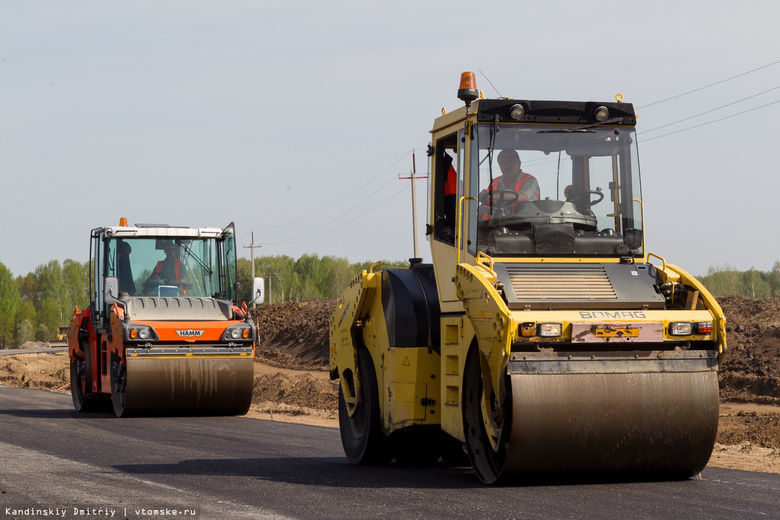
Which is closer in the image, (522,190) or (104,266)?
(522,190)

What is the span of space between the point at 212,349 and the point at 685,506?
10119 millimetres

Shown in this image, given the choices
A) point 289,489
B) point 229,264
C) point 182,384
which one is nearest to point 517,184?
point 289,489

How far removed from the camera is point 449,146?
9047 millimetres

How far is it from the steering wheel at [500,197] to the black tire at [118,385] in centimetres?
933

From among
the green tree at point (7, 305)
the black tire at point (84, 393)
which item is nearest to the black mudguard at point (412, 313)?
the black tire at point (84, 393)

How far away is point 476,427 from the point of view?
803 cm

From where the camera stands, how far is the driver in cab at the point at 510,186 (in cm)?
847

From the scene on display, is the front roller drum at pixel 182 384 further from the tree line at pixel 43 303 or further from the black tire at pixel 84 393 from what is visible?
the tree line at pixel 43 303

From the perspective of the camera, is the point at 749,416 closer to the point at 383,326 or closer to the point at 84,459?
the point at 383,326

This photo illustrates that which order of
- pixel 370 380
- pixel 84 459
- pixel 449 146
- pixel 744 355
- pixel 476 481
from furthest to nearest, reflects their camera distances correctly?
pixel 744 355 → pixel 84 459 → pixel 370 380 → pixel 449 146 → pixel 476 481

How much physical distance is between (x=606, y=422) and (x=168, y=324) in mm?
A: 9723

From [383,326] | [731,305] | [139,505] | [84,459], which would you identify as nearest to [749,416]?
[383,326]

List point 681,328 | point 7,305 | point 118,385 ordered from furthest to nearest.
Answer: point 7,305
point 118,385
point 681,328

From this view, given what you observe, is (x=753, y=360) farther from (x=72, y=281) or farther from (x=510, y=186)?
(x=72, y=281)
